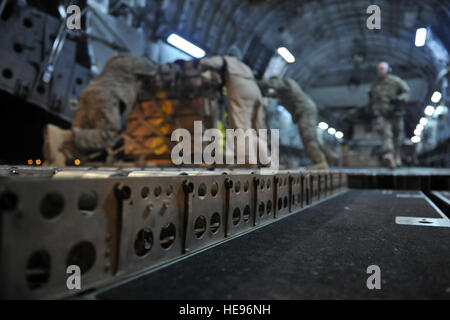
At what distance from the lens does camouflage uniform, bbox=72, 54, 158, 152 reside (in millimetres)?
4262

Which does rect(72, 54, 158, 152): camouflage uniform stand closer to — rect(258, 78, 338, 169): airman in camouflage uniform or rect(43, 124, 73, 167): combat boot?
rect(43, 124, 73, 167): combat boot

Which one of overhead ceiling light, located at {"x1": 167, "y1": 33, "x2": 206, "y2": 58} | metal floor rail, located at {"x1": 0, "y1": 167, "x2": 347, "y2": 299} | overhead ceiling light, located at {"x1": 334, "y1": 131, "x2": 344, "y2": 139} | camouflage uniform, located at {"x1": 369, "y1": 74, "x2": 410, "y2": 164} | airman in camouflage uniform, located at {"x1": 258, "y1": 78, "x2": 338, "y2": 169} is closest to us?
metal floor rail, located at {"x1": 0, "y1": 167, "x2": 347, "y2": 299}

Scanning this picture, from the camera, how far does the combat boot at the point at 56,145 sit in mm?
4105

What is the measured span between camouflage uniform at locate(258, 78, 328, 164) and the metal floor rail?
447cm

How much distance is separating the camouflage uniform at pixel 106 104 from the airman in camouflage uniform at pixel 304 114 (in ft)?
9.25

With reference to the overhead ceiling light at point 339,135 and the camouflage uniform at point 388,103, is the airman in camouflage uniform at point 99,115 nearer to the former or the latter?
the camouflage uniform at point 388,103

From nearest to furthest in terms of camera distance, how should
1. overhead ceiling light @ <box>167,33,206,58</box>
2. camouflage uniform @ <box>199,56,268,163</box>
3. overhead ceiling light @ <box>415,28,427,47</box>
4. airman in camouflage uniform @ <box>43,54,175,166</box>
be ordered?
camouflage uniform @ <box>199,56,268,163</box> → airman in camouflage uniform @ <box>43,54,175,166</box> → overhead ceiling light @ <box>167,33,206,58</box> → overhead ceiling light @ <box>415,28,427,47</box>

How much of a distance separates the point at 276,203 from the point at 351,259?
0.84 meters

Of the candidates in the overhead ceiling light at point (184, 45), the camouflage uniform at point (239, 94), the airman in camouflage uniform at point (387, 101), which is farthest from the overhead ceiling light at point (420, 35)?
the camouflage uniform at point (239, 94)

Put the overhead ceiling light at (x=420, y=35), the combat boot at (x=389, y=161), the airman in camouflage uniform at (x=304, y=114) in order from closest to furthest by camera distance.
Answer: the airman in camouflage uniform at (x=304, y=114), the combat boot at (x=389, y=161), the overhead ceiling light at (x=420, y=35)

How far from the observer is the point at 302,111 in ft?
19.3

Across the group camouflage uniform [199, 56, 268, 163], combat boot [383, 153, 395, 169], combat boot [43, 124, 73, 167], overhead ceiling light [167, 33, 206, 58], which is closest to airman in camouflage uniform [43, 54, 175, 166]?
combat boot [43, 124, 73, 167]
